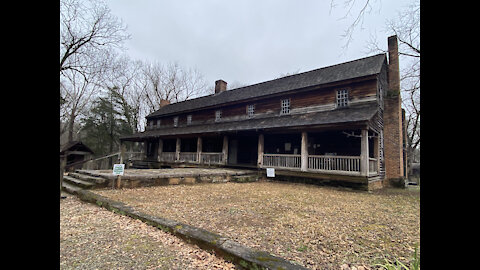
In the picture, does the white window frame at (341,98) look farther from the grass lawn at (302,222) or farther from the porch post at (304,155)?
the grass lawn at (302,222)

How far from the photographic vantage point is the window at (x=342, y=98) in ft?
43.4

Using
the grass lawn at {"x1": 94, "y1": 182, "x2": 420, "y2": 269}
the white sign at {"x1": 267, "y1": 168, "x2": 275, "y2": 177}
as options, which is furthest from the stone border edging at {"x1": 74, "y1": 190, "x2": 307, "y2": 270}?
the white sign at {"x1": 267, "y1": 168, "x2": 275, "y2": 177}

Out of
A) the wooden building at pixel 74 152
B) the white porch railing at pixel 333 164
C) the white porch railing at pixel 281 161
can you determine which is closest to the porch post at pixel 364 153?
the white porch railing at pixel 333 164

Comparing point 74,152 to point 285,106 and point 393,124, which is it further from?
point 393,124

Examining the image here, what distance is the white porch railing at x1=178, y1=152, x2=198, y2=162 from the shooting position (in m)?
18.0

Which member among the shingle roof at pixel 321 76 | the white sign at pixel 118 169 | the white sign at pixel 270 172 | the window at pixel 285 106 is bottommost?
the white sign at pixel 270 172

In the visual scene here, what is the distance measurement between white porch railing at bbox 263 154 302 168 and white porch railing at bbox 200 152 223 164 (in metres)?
4.19

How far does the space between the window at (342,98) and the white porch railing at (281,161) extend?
170 inches

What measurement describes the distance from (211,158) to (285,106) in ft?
22.9
